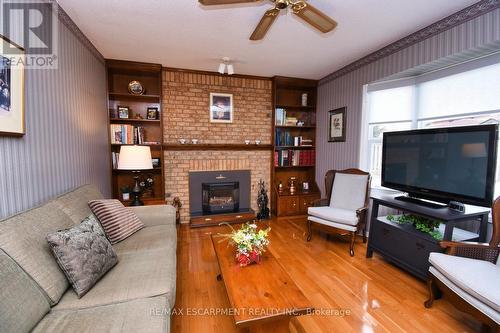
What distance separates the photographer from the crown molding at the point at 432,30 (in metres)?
1.87

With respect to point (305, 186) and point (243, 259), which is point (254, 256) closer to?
point (243, 259)

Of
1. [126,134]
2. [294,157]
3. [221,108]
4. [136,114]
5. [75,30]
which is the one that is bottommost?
[294,157]

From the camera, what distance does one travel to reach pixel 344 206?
3.06 metres

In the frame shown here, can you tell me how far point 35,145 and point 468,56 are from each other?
3858 mm

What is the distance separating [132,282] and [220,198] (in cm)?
266

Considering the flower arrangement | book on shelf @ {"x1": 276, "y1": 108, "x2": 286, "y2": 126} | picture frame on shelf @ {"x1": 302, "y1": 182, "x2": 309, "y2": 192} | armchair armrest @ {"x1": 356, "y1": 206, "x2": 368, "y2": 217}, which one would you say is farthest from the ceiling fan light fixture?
→ picture frame on shelf @ {"x1": 302, "y1": 182, "x2": 309, "y2": 192}

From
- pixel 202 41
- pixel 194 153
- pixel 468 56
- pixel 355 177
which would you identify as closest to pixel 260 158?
pixel 194 153

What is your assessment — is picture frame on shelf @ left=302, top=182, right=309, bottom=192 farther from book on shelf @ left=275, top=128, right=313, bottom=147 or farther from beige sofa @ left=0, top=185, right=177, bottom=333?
beige sofa @ left=0, top=185, right=177, bottom=333

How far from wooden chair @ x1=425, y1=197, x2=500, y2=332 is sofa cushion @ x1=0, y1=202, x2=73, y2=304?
94.4 inches

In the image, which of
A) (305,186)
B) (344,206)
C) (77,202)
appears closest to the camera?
(77,202)

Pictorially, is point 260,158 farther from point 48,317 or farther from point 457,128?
point 48,317

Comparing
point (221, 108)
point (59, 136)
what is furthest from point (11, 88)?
point (221, 108)

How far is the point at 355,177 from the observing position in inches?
121

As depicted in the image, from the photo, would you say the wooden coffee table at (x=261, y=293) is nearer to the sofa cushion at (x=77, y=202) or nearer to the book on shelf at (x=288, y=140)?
the sofa cushion at (x=77, y=202)
